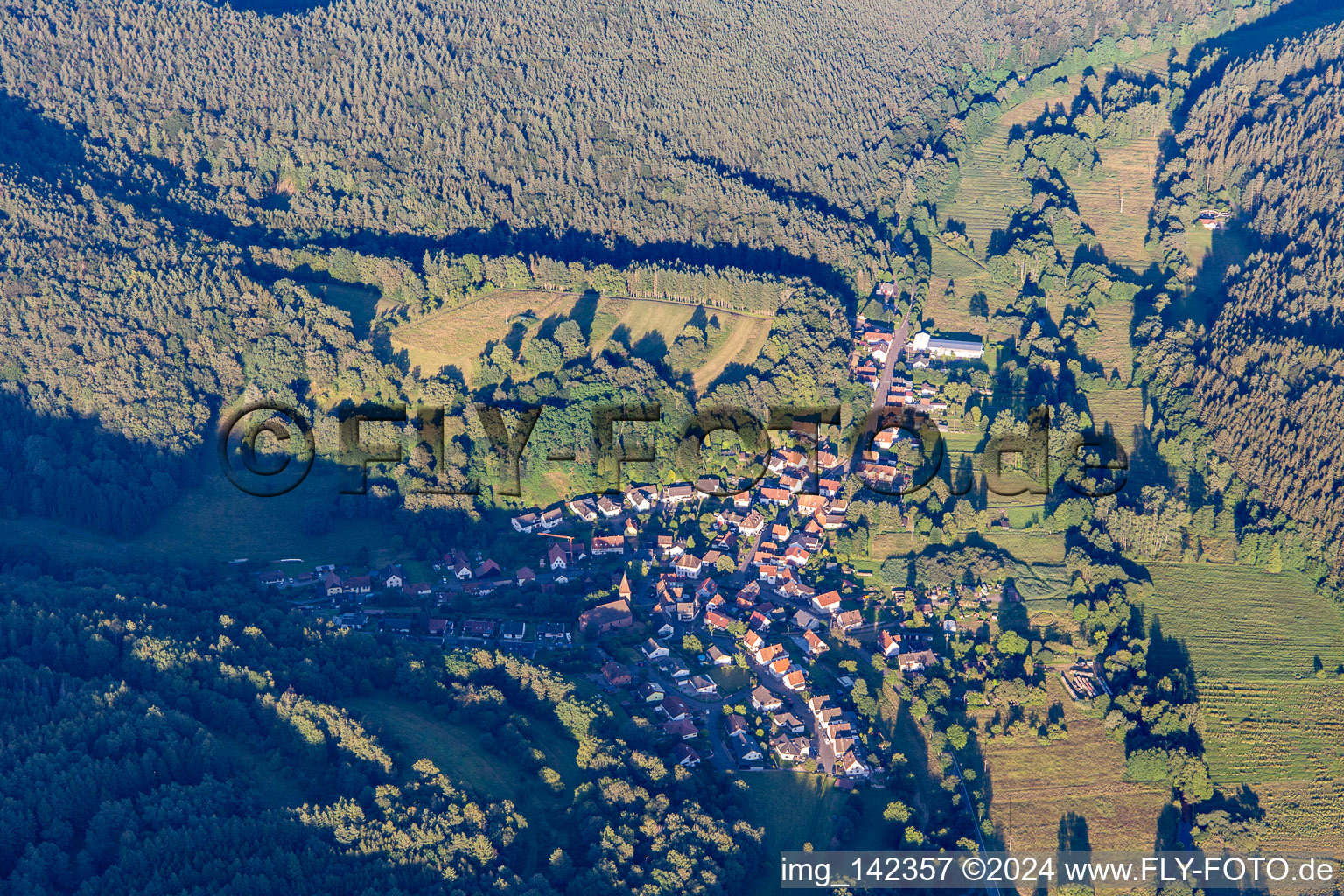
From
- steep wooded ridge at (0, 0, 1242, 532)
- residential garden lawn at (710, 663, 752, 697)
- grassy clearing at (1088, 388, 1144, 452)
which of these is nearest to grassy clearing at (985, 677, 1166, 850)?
residential garden lawn at (710, 663, 752, 697)

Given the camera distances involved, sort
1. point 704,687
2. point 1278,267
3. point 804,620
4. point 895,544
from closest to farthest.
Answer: point 704,687 → point 804,620 → point 895,544 → point 1278,267

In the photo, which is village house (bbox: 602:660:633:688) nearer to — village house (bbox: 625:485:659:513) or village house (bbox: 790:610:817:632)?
village house (bbox: 790:610:817:632)

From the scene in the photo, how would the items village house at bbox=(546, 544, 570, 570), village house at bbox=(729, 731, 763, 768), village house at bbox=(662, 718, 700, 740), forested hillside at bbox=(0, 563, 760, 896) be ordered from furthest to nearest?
village house at bbox=(546, 544, 570, 570)
village house at bbox=(662, 718, 700, 740)
village house at bbox=(729, 731, 763, 768)
forested hillside at bbox=(0, 563, 760, 896)

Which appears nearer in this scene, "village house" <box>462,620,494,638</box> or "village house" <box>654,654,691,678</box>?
"village house" <box>654,654,691,678</box>

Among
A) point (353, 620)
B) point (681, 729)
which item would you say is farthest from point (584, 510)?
point (681, 729)

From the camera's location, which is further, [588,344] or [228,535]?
[588,344]

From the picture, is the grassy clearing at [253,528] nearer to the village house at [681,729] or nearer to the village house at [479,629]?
the village house at [479,629]

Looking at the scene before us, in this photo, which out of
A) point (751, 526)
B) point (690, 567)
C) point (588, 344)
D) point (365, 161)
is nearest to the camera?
point (690, 567)

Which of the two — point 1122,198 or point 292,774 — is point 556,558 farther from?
point 1122,198
